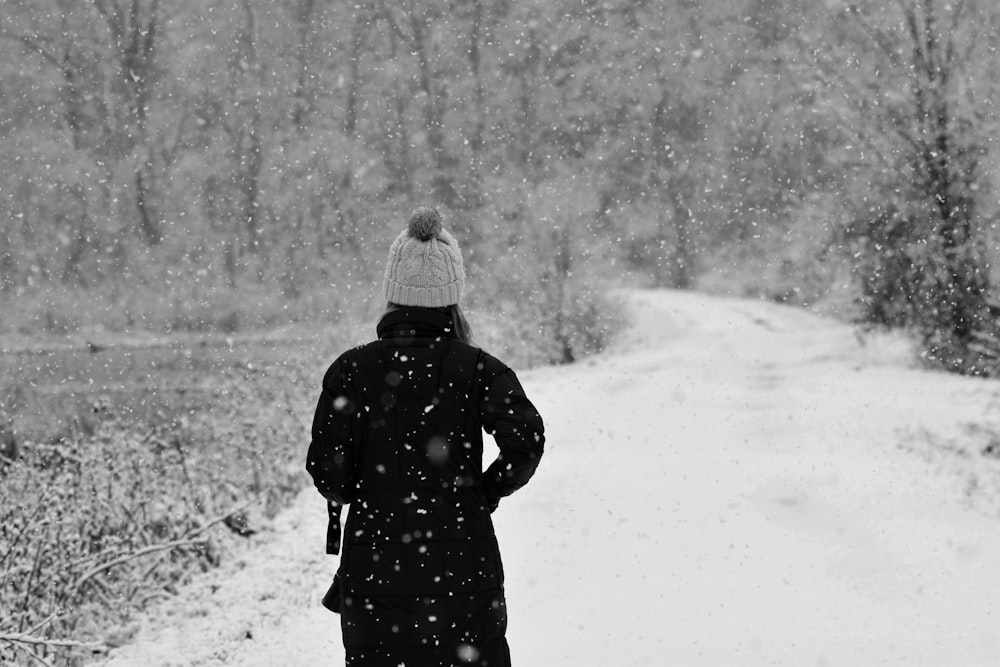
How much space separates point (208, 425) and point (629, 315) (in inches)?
388

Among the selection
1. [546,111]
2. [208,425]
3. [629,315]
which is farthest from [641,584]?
[546,111]

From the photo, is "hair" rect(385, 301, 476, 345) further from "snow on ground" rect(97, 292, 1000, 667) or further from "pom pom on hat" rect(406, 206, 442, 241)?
"snow on ground" rect(97, 292, 1000, 667)

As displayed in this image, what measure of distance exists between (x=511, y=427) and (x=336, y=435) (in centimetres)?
52

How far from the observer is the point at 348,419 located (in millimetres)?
2803

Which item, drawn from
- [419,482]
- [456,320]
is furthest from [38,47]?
[419,482]

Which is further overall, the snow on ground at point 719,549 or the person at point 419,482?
the snow on ground at point 719,549

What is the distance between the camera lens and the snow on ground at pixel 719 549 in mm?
5484

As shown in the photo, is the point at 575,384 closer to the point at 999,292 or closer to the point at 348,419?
the point at 999,292

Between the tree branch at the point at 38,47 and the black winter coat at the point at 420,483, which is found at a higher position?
the tree branch at the point at 38,47

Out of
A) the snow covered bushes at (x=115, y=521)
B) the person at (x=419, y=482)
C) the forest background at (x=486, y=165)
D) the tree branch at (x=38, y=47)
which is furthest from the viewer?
the tree branch at (x=38, y=47)

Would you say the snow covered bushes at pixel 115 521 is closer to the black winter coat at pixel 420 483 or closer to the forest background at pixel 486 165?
the black winter coat at pixel 420 483

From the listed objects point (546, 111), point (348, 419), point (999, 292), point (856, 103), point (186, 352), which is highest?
point (546, 111)

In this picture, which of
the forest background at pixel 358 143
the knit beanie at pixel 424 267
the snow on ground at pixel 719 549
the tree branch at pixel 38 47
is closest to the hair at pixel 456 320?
the knit beanie at pixel 424 267

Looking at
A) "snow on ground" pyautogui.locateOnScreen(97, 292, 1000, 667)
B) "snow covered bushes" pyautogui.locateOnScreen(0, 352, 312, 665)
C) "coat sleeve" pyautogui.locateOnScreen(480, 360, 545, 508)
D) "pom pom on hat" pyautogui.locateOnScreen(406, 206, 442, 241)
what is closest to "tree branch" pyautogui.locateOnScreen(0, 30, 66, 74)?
"snow covered bushes" pyautogui.locateOnScreen(0, 352, 312, 665)
